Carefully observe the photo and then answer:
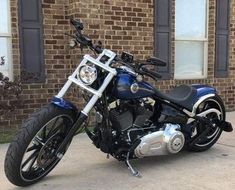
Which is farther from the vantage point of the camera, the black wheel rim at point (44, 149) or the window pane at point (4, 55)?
the window pane at point (4, 55)

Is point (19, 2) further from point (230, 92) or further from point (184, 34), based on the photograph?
point (230, 92)

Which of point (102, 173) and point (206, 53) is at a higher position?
point (206, 53)

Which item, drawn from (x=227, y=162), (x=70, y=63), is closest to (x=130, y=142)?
(x=227, y=162)

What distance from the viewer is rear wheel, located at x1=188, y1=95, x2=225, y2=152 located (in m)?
5.21

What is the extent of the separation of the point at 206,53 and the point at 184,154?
155 inches

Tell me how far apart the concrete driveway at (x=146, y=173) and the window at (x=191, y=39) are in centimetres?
326

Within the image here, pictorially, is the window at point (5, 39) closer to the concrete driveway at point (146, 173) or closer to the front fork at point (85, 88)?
the concrete driveway at point (146, 173)

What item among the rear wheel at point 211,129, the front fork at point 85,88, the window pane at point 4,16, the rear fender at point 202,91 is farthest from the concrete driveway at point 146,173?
the window pane at point 4,16

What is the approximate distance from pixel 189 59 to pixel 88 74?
4.85 meters

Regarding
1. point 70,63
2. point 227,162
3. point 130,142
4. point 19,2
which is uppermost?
point 19,2

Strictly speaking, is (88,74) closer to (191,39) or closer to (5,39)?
(5,39)

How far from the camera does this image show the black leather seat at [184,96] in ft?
15.8

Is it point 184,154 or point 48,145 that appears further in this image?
point 184,154

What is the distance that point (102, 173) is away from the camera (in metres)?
4.47
